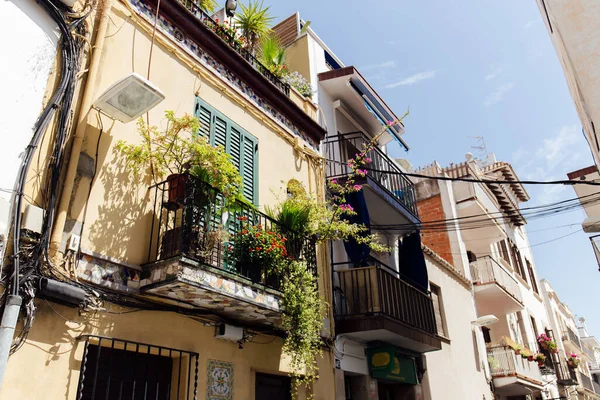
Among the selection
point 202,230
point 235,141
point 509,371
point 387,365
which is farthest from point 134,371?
point 509,371

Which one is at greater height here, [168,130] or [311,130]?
[311,130]

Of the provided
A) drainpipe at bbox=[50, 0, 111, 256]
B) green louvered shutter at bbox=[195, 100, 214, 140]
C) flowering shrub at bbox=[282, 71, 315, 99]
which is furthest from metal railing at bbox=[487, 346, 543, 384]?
drainpipe at bbox=[50, 0, 111, 256]

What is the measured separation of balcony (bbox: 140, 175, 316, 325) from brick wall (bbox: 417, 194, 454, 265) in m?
11.2

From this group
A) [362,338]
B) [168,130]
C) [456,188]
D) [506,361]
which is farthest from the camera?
[456,188]

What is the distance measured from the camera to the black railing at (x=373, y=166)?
11148 millimetres

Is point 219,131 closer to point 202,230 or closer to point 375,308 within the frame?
point 202,230

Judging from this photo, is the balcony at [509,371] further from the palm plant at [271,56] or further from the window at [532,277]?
the palm plant at [271,56]

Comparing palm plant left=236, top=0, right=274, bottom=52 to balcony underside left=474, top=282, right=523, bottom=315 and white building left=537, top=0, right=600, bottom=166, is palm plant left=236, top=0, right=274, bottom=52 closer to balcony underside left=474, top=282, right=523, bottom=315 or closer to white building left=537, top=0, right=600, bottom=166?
white building left=537, top=0, right=600, bottom=166

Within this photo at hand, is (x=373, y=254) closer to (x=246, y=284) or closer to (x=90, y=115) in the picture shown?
(x=246, y=284)

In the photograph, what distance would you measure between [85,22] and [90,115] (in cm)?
117

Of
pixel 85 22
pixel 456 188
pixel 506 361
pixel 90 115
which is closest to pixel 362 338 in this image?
pixel 90 115

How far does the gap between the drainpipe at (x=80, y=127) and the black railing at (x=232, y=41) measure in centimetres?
184

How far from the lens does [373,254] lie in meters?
12.0

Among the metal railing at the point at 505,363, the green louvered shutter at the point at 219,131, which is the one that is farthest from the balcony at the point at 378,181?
the metal railing at the point at 505,363
